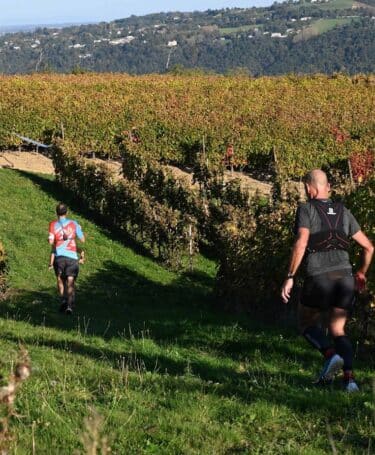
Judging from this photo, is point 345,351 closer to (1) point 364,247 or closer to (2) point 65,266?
(1) point 364,247

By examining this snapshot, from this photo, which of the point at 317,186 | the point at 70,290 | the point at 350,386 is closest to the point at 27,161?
the point at 70,290

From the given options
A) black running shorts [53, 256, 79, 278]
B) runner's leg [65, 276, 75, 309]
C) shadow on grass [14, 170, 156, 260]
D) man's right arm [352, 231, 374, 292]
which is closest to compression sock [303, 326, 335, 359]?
man's right arm [352, 231, 374, 292]

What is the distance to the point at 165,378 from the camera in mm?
6207

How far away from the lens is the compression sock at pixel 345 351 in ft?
20.7

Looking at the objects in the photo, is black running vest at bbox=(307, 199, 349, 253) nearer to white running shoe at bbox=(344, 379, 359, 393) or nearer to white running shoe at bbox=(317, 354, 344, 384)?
white running shoe at bbox=(317, 354, 344, 384)

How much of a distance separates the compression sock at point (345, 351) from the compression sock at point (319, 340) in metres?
0.14

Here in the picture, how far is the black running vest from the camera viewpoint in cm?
627

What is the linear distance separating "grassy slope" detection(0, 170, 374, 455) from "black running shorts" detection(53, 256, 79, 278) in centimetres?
79

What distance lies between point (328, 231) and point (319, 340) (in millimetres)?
1086

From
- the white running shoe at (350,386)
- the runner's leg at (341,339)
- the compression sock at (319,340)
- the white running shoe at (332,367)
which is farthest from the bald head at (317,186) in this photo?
the white running shoe at (350,386)

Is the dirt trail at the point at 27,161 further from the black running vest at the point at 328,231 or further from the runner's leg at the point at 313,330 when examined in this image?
the black running vest at the point at 328,231

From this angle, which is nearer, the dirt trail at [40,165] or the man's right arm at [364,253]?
the man's right arm at [364,253]

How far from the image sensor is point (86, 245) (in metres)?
18.8

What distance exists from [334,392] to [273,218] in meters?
6.31
